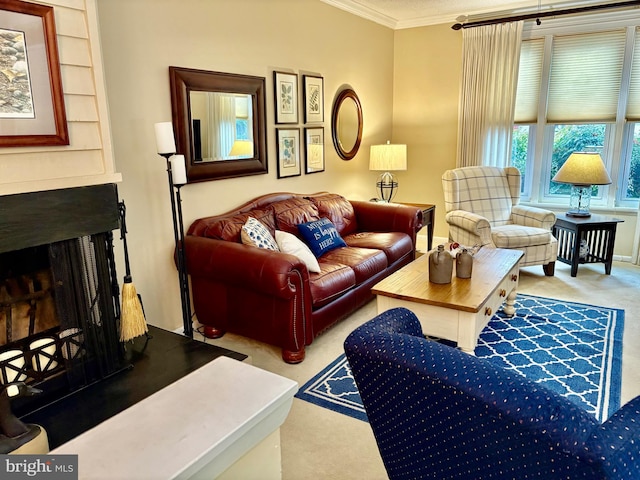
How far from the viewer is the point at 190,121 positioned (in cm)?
313

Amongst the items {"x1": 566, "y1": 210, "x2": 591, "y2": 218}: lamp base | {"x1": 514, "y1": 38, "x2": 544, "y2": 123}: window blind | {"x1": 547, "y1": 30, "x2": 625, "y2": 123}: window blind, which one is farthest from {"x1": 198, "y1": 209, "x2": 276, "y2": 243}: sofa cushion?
{"x1": 547, "y1": 30, "x2": 625, "y2": 123}: window blind

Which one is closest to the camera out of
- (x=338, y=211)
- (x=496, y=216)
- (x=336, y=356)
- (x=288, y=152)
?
(x=336, y=356)

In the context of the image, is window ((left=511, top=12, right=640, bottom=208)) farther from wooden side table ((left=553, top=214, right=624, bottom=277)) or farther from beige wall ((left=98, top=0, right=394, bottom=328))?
beige wall ((left=98, top=0, right=394, bottom=328))

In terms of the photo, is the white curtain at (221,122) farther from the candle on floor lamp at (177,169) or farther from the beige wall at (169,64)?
the candle on floor lamp at (177,169)

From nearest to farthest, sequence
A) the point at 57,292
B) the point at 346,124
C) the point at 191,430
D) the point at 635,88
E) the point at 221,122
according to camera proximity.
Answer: the point at 191,430, the point at 57,292, the point at 221,122, the point at 635,88, the point at 346,124

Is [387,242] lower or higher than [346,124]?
lower

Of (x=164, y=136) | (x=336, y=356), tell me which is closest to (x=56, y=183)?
(x=164, y=136)

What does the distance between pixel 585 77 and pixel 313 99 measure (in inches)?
111

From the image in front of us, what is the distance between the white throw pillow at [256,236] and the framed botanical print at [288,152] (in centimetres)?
92

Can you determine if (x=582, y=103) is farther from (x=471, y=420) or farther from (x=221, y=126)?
(x=471, y=420)

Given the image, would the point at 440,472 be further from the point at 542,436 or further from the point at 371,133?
the point at 371,133

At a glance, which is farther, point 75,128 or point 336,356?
point 336,356

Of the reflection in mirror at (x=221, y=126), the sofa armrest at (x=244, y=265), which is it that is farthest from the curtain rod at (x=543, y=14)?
the sofa armrest at (x=244, y=265)

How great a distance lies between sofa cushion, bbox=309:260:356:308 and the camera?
2.92 metres
